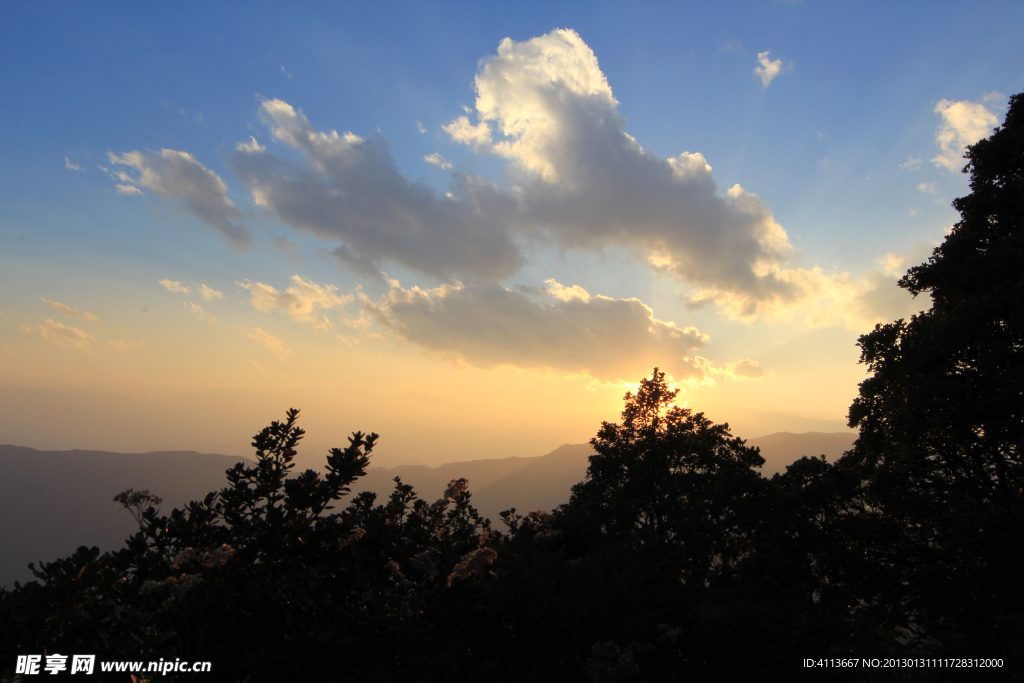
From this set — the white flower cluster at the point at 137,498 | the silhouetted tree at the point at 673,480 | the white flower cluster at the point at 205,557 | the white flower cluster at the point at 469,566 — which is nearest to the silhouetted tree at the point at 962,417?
the silhouetted tree at the point at 673,480

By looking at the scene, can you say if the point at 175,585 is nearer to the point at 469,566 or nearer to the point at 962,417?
the point at 469,566

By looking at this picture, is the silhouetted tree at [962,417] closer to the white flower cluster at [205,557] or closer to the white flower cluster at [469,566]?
the white flower cluster at [469,566]

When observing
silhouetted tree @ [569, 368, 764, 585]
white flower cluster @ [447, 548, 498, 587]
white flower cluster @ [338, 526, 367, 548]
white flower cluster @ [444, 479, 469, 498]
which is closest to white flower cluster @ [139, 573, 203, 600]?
white flower cluster @ [338, 526, 367, 548]

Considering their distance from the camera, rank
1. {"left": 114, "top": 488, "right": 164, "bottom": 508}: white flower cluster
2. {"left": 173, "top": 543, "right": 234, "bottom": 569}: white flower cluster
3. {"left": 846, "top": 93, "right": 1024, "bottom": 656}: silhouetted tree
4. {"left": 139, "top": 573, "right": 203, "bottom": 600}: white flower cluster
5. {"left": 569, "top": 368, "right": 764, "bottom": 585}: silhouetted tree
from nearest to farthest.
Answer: {"left": 139, "top": 573, "right": 203, "bottom": 600}: white flower cluster < {"left": 173, "top": 543, "right": 234, "bottom": 569}: white flower cluster < {"left": 114, "top": 488, "right": 164, "bottom": 508}: white flower cluster < {"left": 846, "top": 93, "right": 1024, "bottom": 656}: silhouetted tree < {"left": 569, "top": 368, "right": 764, "bottom": 585}: silhouetted tree

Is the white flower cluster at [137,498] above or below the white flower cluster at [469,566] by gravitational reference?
above

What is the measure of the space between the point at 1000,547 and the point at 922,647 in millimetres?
4116

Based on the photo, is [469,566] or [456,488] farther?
[456,488]

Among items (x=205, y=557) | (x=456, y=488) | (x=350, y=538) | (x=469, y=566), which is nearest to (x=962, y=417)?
(x=456, y=488)

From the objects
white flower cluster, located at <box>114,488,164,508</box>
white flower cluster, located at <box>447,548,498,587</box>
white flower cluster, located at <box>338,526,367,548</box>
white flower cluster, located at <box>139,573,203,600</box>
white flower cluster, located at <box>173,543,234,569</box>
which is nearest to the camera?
white flower cluster, located at <box>139,573,203,600</box>

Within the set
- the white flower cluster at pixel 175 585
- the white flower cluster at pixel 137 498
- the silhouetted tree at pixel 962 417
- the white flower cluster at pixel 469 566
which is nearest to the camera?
the white flower cluster at pixel 175 585

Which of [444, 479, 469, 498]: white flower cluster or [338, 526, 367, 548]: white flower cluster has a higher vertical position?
[444, 479, 469, 498]: white flower cluster

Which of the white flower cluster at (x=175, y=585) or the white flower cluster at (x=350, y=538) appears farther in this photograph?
the white flower cluster at (x=350, y=538)

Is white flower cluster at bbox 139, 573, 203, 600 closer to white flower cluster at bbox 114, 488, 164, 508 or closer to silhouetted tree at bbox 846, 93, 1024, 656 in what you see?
white flower cluster at bbox 114, 488, 164, 508

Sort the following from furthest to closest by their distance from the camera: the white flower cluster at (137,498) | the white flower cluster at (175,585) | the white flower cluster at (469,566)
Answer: the white flower cluster at (137,498) → the white flower cluster at (469,566) → the white flower cluster at (175,585)
